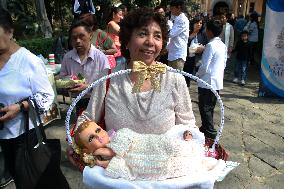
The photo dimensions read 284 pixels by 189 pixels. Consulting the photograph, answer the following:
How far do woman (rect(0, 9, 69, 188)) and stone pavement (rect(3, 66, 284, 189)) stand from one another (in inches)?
52.2

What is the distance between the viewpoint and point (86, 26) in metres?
3.20

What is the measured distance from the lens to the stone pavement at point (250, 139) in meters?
3.63

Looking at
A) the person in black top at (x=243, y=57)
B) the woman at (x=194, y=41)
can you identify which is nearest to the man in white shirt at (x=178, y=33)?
the woman at (x=194, y=41)

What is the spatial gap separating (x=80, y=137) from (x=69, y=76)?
1.72 m

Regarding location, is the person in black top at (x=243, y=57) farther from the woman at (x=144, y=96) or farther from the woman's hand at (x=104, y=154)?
the woman's hand at (x=104, y=154)

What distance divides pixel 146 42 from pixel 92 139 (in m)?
0.61

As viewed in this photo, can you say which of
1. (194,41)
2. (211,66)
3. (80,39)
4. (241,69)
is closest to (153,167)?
(80,39)

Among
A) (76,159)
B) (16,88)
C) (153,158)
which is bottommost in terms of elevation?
(76,159)

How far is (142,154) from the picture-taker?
5.00ft

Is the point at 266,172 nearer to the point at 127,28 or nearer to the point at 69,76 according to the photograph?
the point at 69,76

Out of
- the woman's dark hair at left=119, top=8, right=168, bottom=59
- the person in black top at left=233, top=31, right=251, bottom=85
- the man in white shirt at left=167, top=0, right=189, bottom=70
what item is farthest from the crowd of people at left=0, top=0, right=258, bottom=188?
the person in black top at left=233, top=31, right=251, bottom=85

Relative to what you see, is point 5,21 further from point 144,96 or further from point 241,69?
point 241,69

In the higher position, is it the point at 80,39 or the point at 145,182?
the point at 80,39

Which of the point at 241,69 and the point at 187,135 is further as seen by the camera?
the point at 241,69
